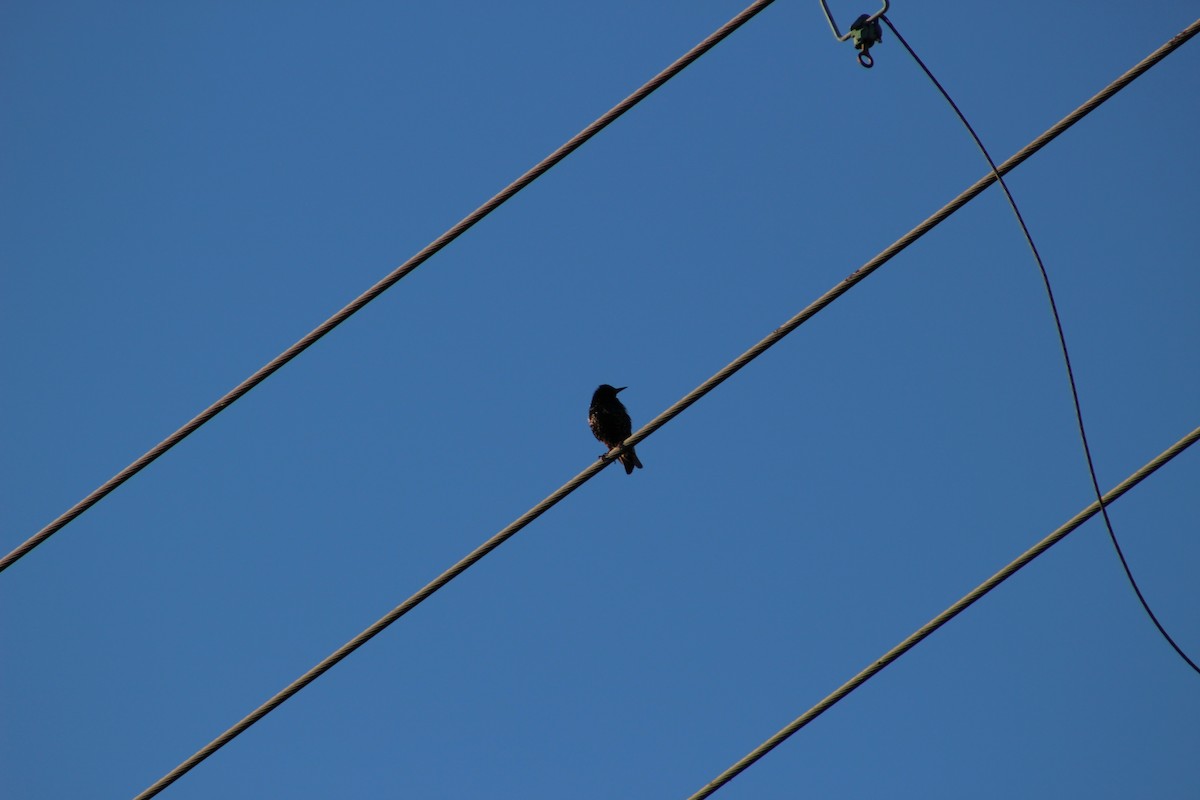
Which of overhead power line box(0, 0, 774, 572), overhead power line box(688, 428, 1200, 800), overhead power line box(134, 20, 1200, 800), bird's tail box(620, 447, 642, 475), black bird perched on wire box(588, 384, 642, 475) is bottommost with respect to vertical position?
overhead power line box(688, 428, 1200, 800)

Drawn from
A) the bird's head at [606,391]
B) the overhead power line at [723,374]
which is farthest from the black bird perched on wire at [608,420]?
the overhead power line at [723,374]

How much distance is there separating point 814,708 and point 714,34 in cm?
267

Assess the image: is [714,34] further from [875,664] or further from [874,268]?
[875,664]

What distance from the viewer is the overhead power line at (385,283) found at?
17.4 ft

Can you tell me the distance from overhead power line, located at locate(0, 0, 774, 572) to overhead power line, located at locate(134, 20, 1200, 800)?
3.53 ft

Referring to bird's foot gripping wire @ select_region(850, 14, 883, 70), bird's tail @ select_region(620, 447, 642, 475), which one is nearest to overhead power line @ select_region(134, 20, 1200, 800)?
bird's foot gripping wire @ select_region(850, 14, 883, 70)

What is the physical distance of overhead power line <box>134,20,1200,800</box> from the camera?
16.1 ft

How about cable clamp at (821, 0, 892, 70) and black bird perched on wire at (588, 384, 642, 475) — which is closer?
cable clamp at (821, 0, 892, 70)

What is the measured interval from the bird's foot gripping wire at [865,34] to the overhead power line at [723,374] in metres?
0.97

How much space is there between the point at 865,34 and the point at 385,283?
2.33 meters

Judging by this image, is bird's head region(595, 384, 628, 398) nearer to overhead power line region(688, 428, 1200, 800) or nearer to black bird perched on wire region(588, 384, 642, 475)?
black bird perched on wire region(588, 384, 642, 475)

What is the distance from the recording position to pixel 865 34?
225 inches

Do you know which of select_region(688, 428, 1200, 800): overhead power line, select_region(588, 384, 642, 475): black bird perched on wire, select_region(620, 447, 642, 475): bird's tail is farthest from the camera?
select_region(588, 384, 642, 475): black bird perched on wire

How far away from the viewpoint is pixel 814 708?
483cm
